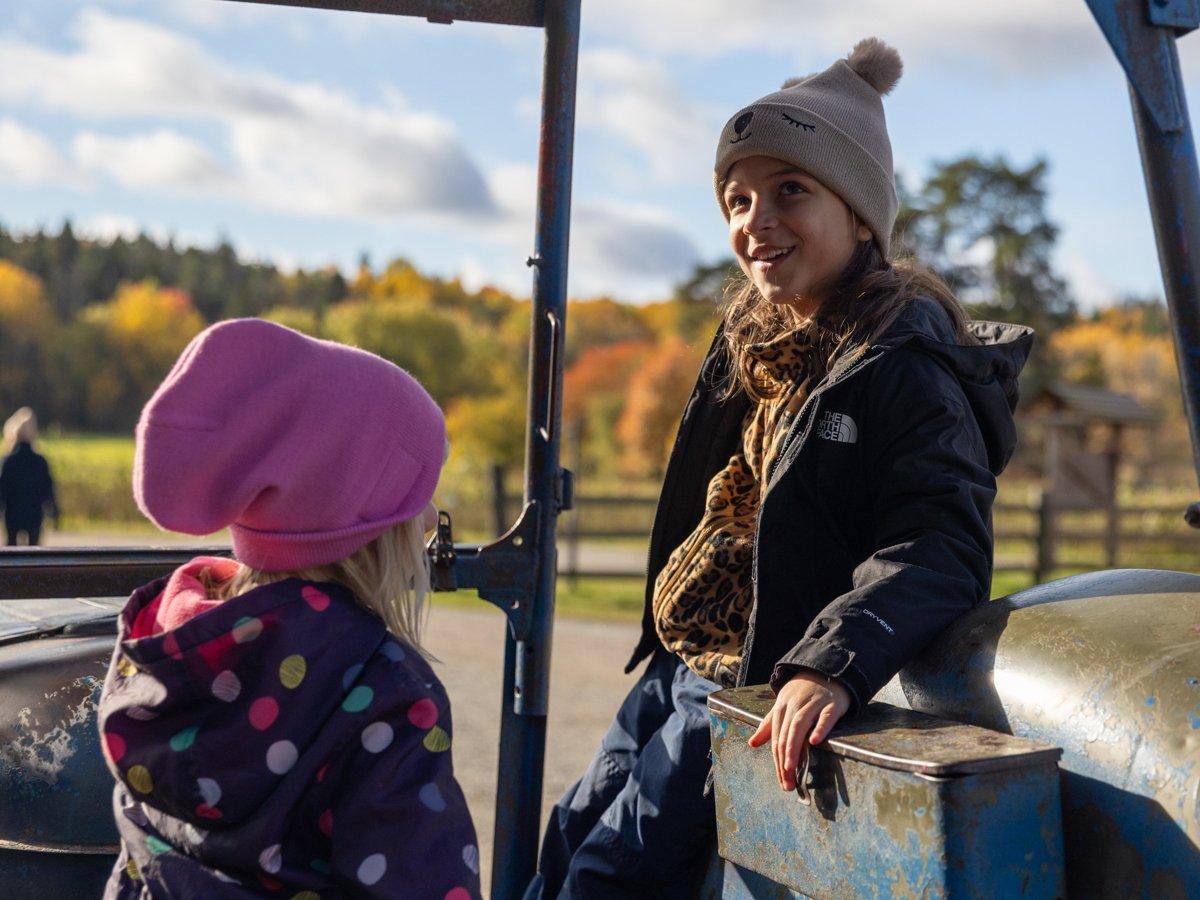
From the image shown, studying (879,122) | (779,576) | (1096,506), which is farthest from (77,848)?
(1096,506)

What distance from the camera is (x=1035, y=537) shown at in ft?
43.6

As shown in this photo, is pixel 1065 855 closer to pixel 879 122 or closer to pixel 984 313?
pixel 879 122

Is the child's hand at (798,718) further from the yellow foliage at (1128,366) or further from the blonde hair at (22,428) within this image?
the yellow foliage at (1128,366)

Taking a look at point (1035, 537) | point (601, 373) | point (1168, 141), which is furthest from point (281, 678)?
point (601, 373)

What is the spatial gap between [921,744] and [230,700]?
2.33 feet

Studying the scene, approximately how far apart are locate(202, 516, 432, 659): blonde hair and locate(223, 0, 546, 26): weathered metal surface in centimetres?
101

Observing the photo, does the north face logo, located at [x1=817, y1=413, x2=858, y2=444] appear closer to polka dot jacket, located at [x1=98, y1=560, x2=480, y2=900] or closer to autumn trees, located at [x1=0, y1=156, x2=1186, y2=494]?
polka dot jacket, located at [x1=98, y1=560, x2=480, y2=900]

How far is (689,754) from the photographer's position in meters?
1.90

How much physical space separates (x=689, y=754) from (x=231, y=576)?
73cm

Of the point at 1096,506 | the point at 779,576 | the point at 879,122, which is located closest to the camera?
the point at 779,576

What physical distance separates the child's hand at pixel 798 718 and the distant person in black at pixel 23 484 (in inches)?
396

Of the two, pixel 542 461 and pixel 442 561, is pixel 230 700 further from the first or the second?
pixel 542 461

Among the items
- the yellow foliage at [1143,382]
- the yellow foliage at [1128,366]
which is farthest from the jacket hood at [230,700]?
the yellow foliage at [1143,382]

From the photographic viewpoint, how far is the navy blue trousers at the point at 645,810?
1.86m
